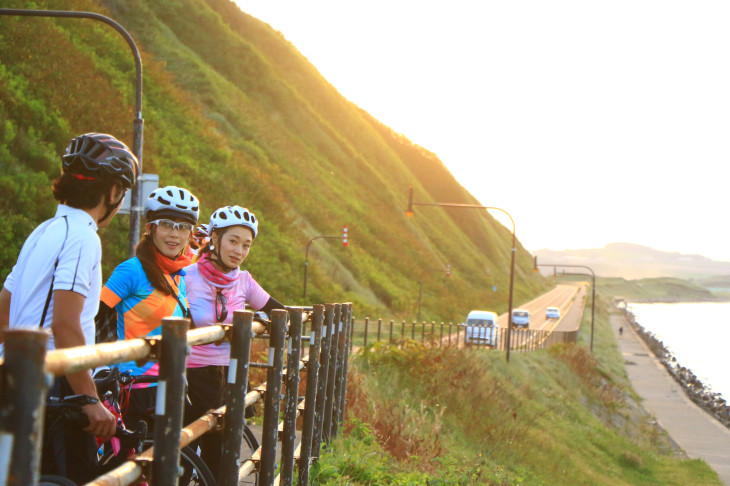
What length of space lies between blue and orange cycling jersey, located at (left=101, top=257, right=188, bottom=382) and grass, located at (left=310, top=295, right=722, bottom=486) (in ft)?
8.85

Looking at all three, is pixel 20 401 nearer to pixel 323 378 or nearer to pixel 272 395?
pixel 272 395

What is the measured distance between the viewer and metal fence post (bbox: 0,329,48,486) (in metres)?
1.56

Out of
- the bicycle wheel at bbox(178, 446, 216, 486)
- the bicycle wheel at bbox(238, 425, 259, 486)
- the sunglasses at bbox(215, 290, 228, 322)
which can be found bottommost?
the bicycle wheel at bbox(238, 425, 259, 486)

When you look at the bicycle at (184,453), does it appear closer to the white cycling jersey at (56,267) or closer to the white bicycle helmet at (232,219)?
the white cycling jersey at (56,267)

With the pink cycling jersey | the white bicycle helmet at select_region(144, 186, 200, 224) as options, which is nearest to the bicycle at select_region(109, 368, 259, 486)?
the pink cycling jersey

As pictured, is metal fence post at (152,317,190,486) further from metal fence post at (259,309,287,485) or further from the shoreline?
the shoreline

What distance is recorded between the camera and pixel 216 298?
14.6 feet

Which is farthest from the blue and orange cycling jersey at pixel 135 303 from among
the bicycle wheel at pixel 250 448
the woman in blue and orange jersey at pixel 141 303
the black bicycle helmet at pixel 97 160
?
the bicycle wheel at pixel 250 448

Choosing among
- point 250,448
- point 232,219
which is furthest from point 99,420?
point 250,448

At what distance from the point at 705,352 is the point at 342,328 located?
3770 inches

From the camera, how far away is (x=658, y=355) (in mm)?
75062

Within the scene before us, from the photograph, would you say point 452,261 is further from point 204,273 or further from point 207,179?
point 204,273

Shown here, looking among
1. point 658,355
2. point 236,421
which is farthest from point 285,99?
point 236,421

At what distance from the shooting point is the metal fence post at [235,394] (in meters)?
3.39
